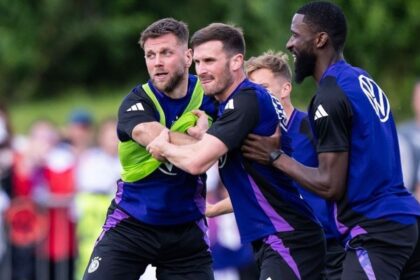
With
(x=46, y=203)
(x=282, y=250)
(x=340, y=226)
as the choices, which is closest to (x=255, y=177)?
(x=282, y=250)

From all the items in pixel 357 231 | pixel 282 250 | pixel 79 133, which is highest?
pixel 79 133

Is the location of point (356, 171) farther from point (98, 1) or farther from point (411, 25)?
point (98, 1)

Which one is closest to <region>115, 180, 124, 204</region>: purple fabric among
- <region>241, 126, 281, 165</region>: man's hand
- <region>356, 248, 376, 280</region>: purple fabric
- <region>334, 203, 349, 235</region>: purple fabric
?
<region>241, 126, 281, 165</region>: man's hand

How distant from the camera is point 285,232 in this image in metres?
8.16

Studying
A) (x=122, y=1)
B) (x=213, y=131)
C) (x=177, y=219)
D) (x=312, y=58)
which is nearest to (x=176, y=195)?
(x=177, y=219)

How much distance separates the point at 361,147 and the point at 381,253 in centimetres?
67

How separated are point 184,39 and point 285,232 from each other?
1.62m

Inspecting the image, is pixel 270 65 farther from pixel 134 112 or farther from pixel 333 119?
pixel 333 119

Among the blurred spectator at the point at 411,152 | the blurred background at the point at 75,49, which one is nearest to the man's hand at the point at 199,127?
the blurred spectator at the point at 411,152

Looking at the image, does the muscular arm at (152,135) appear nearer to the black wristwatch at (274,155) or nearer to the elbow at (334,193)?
the black wristwatch at (274,155)

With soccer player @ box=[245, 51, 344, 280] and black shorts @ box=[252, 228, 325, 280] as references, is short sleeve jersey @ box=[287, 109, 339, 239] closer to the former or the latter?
soccer player @ box=[245, 51, 344, 280]

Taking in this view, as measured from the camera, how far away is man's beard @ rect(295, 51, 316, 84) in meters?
7.82

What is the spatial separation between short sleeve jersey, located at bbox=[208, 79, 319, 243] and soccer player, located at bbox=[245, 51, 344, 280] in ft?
1.84

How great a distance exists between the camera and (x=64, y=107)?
24469mm
